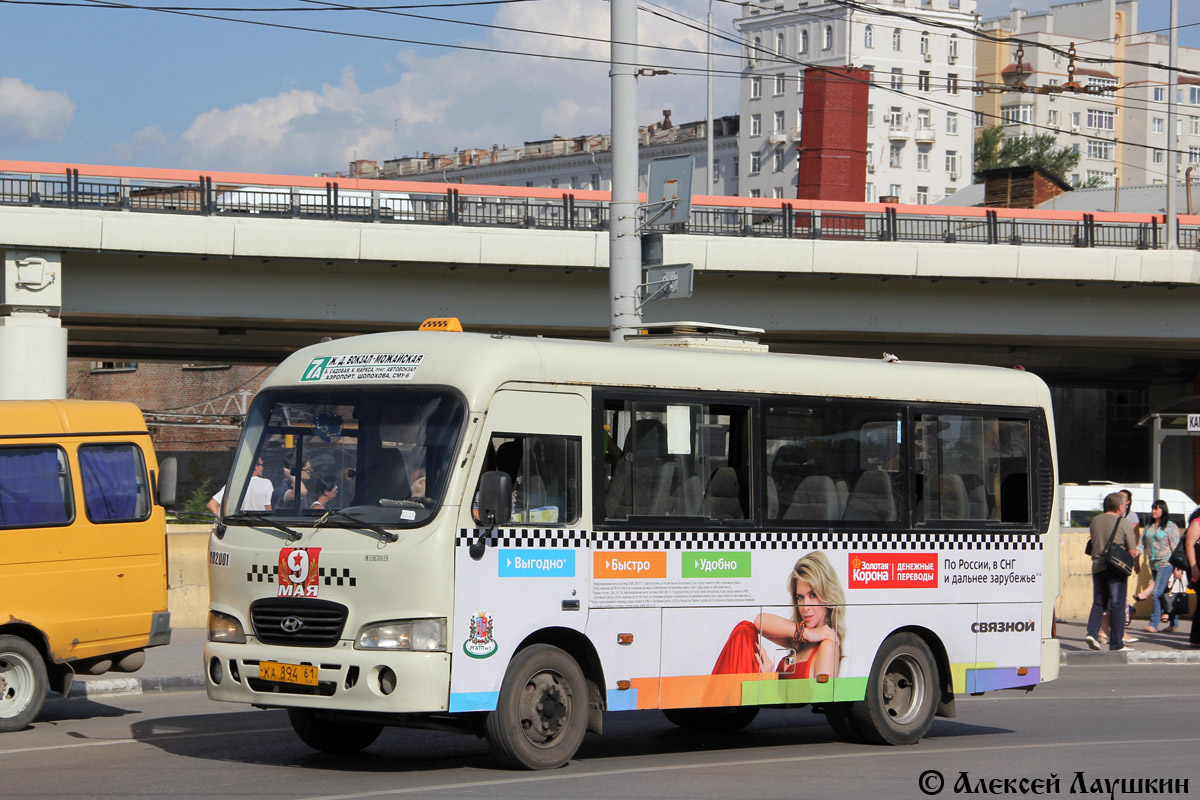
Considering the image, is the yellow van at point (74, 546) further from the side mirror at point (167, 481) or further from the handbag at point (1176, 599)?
the handbag at point (1176, 599)

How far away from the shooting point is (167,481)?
12641 mm

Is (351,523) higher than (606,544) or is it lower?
higher

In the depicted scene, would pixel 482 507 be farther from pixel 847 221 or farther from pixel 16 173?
pixel 847 221

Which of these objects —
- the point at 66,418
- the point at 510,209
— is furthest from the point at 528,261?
the point at 66,418

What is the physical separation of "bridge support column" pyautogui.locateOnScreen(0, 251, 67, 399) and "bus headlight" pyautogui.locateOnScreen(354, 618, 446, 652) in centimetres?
2073

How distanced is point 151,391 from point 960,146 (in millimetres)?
73298

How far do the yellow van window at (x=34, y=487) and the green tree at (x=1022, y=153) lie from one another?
109068mm

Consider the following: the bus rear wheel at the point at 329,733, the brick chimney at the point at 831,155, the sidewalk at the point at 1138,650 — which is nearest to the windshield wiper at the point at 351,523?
the bus rear wheel at the point at 329,733

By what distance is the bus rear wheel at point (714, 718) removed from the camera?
11859 millimetres

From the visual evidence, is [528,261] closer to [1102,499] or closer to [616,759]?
[1102,499]

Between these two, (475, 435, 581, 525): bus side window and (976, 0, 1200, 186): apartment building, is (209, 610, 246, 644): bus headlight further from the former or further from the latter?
(976, 0, 1200, 186): apartment building

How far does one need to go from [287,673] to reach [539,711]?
156cm

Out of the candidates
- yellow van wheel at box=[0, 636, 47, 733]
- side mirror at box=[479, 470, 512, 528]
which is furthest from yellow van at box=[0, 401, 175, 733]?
side mirror at box=[479, 470, 512, 528]

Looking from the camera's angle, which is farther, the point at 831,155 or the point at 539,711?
the point at 831,155
